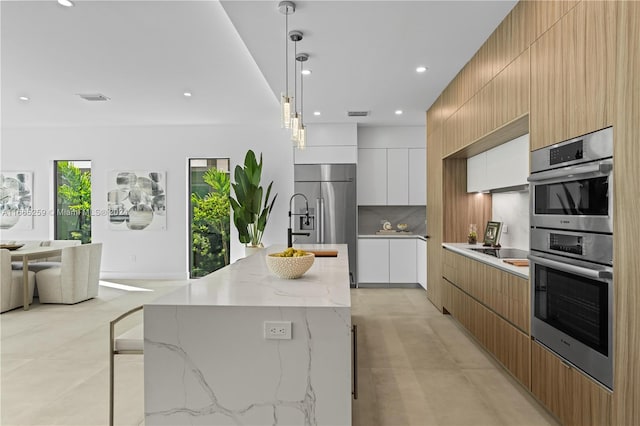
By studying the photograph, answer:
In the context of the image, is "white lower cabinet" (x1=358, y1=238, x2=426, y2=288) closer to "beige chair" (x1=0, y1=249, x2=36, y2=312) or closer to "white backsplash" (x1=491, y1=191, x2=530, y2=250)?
"white backsplash" (x1=491, y1=191, x2=530, y2=250)

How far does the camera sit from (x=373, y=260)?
6.27 meters

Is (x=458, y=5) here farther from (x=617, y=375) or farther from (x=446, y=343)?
(x=446, y=343)

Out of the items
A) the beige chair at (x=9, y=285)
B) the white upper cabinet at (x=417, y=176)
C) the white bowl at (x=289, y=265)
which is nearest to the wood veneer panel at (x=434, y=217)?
the white upper cabinet at (x=417, y=176)

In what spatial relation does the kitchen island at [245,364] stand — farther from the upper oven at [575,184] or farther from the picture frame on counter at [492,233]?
the picture frame on counter at [492,233]

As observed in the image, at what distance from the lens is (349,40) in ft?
10.6

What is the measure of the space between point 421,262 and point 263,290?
4449 mm

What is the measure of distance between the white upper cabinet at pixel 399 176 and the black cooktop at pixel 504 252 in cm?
266

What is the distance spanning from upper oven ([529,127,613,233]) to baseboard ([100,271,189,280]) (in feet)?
19.6

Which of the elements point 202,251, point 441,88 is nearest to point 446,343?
point 441,88

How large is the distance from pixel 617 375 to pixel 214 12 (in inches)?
130

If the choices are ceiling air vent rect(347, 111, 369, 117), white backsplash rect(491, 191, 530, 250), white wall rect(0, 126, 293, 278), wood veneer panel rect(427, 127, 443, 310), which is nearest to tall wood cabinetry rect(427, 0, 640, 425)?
white backsplash rect(491, 191, 530, 250)

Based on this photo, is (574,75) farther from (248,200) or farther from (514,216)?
(248,200)

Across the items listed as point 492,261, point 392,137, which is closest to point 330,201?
point 392,137

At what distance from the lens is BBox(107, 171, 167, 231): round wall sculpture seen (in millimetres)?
7008
